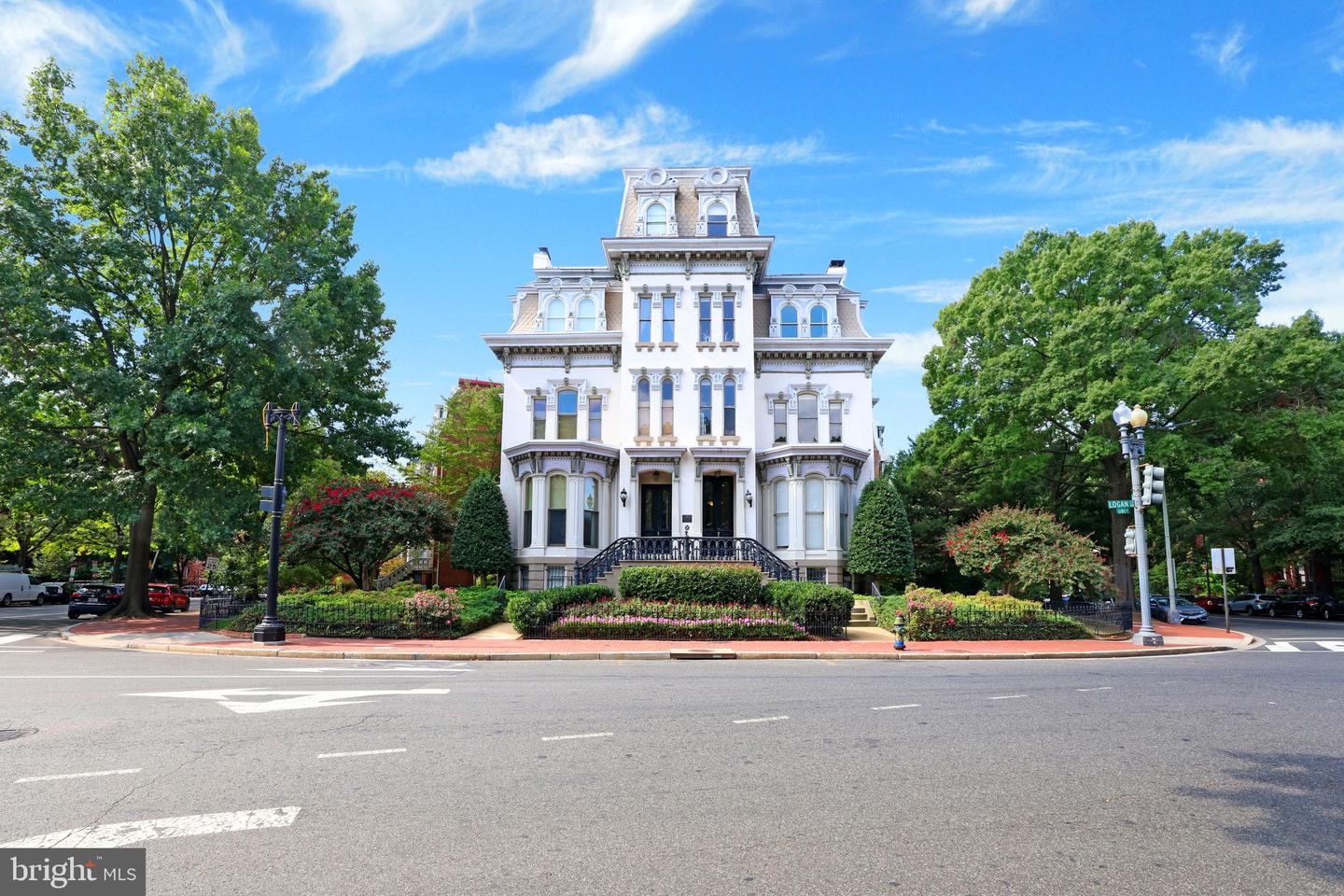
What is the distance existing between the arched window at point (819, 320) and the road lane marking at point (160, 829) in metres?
28.6

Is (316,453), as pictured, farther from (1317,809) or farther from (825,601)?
Result: (1317,809)

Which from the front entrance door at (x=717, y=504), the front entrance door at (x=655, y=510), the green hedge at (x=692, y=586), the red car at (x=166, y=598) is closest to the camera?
the green hedge at (x=692, y=586)

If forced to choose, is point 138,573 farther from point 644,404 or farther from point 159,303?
point 644,404

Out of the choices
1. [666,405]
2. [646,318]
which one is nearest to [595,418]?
[666,405]

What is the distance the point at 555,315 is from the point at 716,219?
7.63 metres

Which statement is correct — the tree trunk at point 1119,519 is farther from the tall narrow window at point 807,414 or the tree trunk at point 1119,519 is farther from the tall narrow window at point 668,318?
the tall narrow window at point 668,318

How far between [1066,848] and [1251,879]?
3.10 ft

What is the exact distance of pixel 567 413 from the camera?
3136 cm

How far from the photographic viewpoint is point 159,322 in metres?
26.1

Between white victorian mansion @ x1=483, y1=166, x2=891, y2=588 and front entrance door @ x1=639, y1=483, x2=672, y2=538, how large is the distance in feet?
0.18

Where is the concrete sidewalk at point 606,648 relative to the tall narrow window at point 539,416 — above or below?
below

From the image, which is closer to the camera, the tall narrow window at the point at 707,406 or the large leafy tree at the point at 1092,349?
the large leafy tree at the point at 1092,349

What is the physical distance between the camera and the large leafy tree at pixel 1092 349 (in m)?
29.6

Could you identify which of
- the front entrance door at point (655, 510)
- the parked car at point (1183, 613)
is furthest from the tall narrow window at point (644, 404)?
the parked car at point (1183, 613)
